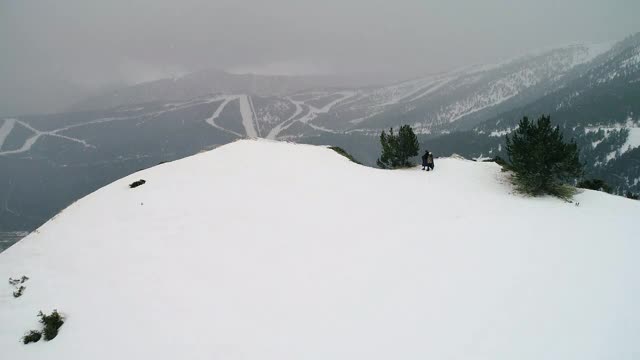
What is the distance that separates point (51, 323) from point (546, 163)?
32.0m

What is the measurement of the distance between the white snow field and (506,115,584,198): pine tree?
2453mm

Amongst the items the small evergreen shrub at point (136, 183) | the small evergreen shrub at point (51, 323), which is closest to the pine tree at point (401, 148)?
the small evergreen shrub at point (136, 183)

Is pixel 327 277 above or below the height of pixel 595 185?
above

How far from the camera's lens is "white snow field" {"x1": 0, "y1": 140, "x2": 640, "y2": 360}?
1201cm

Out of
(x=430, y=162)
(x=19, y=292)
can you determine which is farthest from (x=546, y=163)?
(x=19, y=292)

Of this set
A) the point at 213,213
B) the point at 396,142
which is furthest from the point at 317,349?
the point at 396,142

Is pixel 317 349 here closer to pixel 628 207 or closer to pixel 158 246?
pixel 158 246

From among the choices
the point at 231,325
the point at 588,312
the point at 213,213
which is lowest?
the point at 588,312

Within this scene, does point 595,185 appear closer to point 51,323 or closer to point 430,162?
point 430,162

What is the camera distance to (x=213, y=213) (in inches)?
851

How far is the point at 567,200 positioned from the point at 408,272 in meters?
17.1

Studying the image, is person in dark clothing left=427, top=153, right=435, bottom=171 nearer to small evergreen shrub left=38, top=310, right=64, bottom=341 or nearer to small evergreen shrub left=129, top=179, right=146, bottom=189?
small evergreen shrub left=129, top=179, right=146, bottom=189

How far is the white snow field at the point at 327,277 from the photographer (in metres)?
12.0

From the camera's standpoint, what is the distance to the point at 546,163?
88.6 feet
